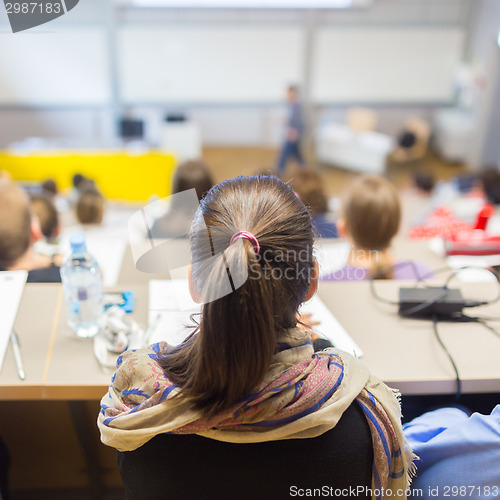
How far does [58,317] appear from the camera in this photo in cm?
110

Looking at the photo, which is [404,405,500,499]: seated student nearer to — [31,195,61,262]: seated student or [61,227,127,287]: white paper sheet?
[61,227,127,287]: white paper sheet

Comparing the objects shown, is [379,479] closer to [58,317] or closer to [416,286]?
[416,286]

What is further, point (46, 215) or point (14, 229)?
point (46, 215)

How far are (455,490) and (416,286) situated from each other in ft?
1.60

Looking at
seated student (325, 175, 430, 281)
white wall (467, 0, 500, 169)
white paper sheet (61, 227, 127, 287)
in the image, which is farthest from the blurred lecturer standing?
white paper sheet (61, 227, 127, 287)

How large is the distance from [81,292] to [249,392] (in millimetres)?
533

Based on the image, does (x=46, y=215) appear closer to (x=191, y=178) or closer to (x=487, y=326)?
(x=191, y=178)

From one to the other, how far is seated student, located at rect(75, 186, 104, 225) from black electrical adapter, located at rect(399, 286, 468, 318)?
2.47 metres

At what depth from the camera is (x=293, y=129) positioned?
589 cm

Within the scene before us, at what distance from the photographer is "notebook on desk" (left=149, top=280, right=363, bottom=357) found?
0.99 metres

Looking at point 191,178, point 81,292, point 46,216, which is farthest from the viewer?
point 46,216

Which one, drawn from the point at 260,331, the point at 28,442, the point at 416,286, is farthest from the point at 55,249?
the point at 260,331

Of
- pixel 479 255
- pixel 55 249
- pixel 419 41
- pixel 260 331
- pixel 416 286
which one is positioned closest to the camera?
pixel 260 331

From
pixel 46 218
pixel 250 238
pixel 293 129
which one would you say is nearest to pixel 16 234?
pixel 250 238
